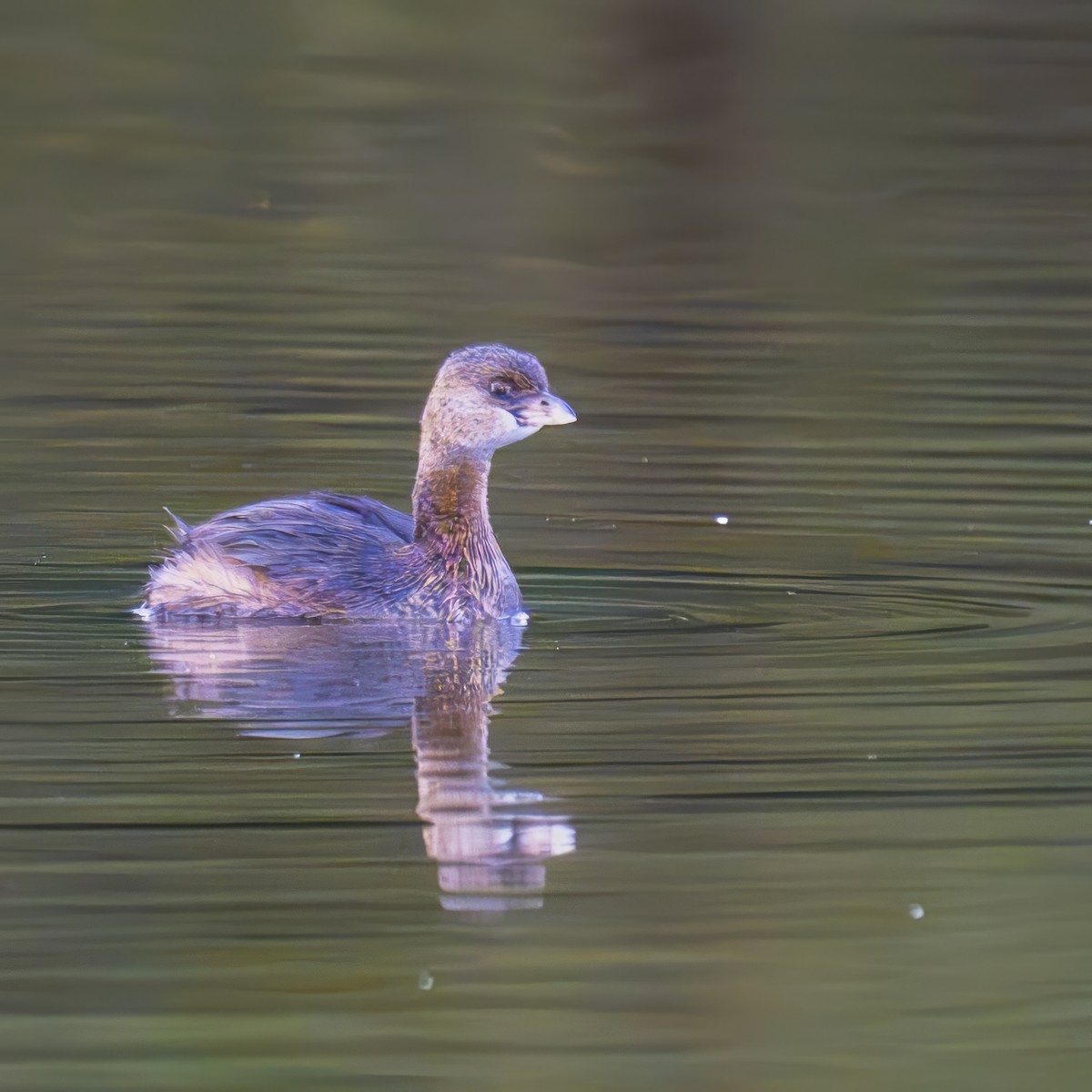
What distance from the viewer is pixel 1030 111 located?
19.1 meters

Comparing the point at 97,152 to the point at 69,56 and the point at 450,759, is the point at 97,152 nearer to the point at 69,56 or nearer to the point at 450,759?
the point at 69,56

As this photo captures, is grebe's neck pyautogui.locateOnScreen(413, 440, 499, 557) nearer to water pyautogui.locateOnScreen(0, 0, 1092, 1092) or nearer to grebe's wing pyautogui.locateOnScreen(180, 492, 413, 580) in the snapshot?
grebe's wing pyautogui.locateOnScreen(180, 492, 413, 580)

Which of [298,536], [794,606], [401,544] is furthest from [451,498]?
[794,606]

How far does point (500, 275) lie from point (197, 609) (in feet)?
21.2

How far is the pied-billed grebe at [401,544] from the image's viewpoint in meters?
7.51

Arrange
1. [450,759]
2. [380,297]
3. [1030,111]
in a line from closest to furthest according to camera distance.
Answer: [450,759], [380,297], [1030,111]

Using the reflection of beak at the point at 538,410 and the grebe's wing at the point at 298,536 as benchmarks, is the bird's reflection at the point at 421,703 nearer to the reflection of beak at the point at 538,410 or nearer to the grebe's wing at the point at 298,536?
the grebe's wing at the point at 298,536

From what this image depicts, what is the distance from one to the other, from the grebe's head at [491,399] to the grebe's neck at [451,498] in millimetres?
82

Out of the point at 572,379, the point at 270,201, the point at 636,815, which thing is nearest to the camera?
the point at 636,815

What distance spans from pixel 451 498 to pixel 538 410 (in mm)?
489

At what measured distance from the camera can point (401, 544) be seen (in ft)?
26.1

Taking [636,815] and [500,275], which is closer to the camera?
[636,815]

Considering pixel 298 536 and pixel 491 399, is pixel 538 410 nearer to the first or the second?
pixel 491 399

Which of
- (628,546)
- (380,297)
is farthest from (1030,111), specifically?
(628,546)
